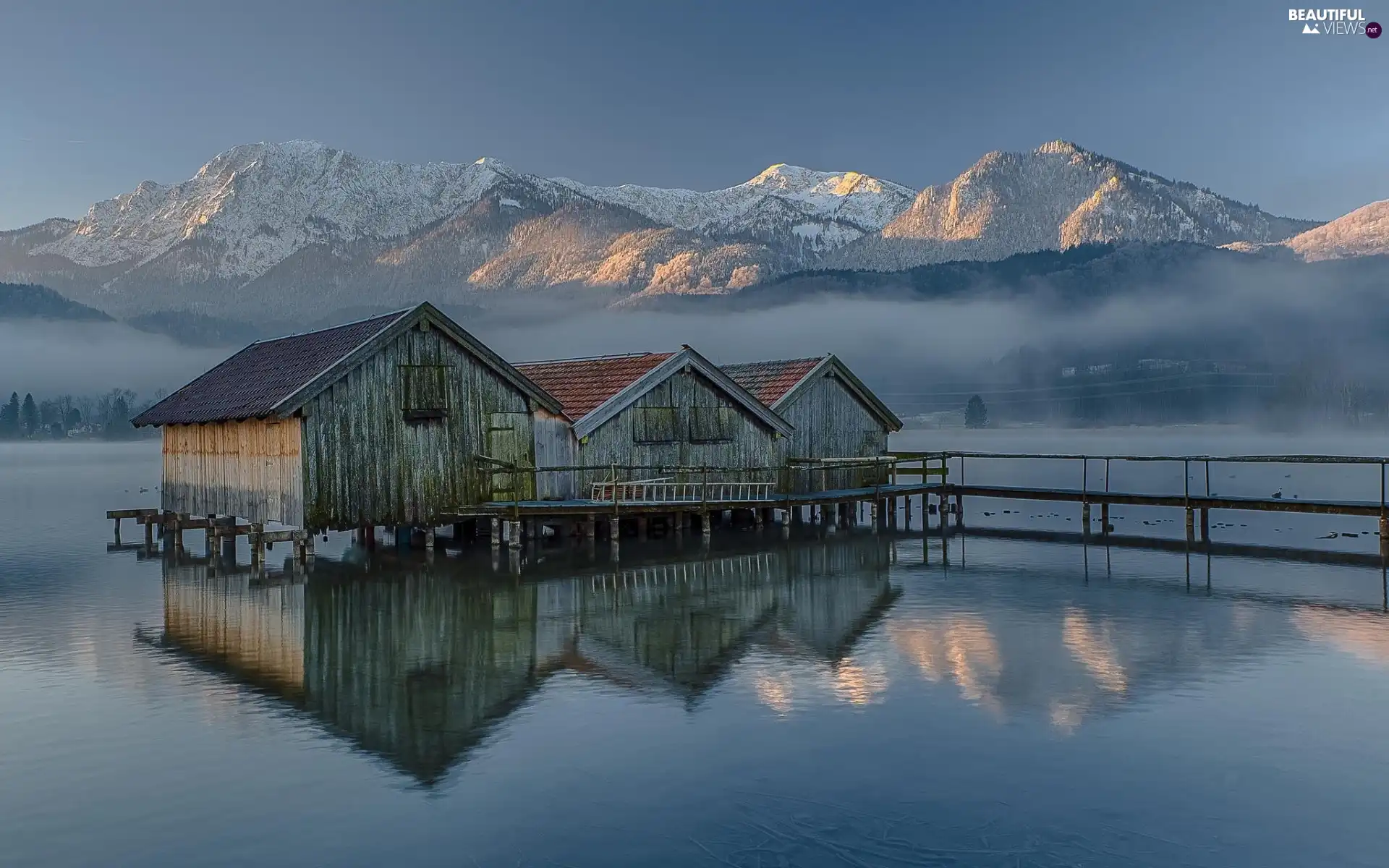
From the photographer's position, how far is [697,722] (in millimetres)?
16703

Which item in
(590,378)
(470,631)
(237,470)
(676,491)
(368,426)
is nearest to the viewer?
(470,631)

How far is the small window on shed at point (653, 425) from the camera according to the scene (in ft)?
134

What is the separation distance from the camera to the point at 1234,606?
88.7ft

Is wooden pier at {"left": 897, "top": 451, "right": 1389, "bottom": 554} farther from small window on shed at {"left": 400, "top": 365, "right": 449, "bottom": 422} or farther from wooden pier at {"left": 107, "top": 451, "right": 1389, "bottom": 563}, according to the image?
small window on shed at {"left": 400, "top": 365, "right": 449, "bottom": 422}

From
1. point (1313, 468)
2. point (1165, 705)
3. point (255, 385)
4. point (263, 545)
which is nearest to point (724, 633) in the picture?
point (1165, 705)

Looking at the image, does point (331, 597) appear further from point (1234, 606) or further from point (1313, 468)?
point (1313, 468)

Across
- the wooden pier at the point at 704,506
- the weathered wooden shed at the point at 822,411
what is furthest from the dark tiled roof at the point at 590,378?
the weathered wooden shed at the point at 822,411

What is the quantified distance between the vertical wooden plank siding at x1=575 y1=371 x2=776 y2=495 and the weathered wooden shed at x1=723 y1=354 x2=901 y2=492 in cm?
170

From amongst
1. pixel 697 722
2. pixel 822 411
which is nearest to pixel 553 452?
pixel 822 411

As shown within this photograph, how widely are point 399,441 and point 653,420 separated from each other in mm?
10005

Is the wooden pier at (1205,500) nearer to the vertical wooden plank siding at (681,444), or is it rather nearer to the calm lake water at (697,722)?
the vertical wooden plank siding at (681,444)

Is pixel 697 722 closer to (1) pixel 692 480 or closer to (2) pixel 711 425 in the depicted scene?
(1) pixel 692 480

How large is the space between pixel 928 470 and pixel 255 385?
28076 millimetres

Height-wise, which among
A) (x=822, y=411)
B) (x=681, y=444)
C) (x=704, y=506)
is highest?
(x=822, y=411)
